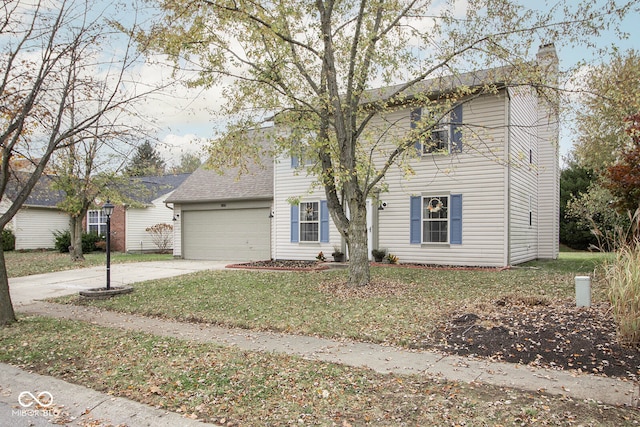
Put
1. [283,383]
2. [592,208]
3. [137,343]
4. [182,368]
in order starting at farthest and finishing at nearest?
[592,208]
[137,343]
[182,368]
[283,383]

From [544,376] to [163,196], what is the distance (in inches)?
944

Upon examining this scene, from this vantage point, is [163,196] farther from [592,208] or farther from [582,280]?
[582,280]

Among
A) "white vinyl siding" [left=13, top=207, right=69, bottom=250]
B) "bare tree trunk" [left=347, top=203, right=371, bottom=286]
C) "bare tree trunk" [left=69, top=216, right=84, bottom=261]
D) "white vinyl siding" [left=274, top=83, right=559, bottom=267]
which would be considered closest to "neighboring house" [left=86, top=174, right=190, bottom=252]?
"white vinyl siding" [left=13, top=207, right=69, bottom=250]

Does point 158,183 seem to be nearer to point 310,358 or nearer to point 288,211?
point 288,211

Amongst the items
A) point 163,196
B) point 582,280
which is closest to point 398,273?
point 582,280

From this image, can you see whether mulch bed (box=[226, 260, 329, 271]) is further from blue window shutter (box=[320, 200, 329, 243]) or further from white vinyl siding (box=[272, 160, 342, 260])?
blue window shutter (box=[320, 200, 329, 243])

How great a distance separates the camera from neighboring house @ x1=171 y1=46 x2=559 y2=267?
41.0ft

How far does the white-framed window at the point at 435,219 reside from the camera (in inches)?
525

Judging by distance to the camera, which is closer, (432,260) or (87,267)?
(432,260)

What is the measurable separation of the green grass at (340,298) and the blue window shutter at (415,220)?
1.86 metres

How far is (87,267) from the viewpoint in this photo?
15.2 m

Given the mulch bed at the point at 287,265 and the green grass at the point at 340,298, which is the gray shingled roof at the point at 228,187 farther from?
the green grass at the point at 340,298

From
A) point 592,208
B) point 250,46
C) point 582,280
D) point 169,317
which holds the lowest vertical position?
point 169,317

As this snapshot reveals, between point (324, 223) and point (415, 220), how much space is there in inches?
130
